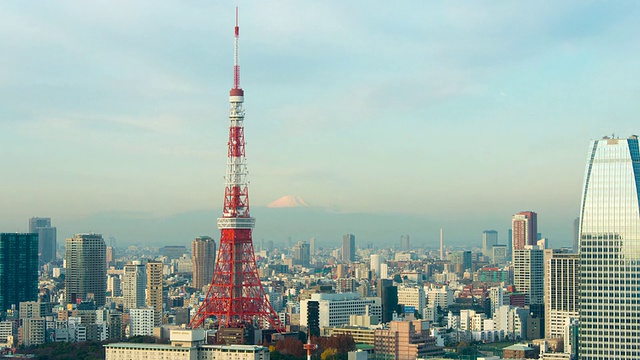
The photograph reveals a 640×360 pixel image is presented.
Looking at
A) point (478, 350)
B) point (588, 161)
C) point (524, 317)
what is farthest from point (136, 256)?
point (588, 161)

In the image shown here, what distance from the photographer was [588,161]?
1330 inches

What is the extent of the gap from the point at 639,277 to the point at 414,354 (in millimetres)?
8963

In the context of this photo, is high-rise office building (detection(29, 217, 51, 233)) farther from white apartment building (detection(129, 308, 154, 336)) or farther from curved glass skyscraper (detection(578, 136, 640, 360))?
curved glass skyscraper (detection(578, 136, 640, 360))

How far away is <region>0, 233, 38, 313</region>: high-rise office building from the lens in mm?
60969

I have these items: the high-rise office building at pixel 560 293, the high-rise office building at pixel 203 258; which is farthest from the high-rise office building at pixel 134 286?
the high-rise office building at pixel 560 293

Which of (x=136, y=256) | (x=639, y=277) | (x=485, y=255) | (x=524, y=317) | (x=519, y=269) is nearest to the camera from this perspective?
(x=639, y=277)

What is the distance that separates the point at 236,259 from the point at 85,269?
79.7 ft

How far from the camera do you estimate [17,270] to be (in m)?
62.1

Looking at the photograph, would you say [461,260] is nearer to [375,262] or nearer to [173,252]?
[375,262]

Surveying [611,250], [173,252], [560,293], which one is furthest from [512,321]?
[173,252]

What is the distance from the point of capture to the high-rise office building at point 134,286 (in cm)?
6225

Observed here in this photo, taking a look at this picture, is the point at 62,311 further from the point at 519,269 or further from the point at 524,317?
the point at 519,269

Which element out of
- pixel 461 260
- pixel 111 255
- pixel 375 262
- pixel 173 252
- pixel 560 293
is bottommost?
pixel 560 293

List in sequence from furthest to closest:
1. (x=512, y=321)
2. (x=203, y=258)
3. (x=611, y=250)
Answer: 1. (x=203, y=258)
2. (x=512, y=321)
3. (x=611, y=250)
